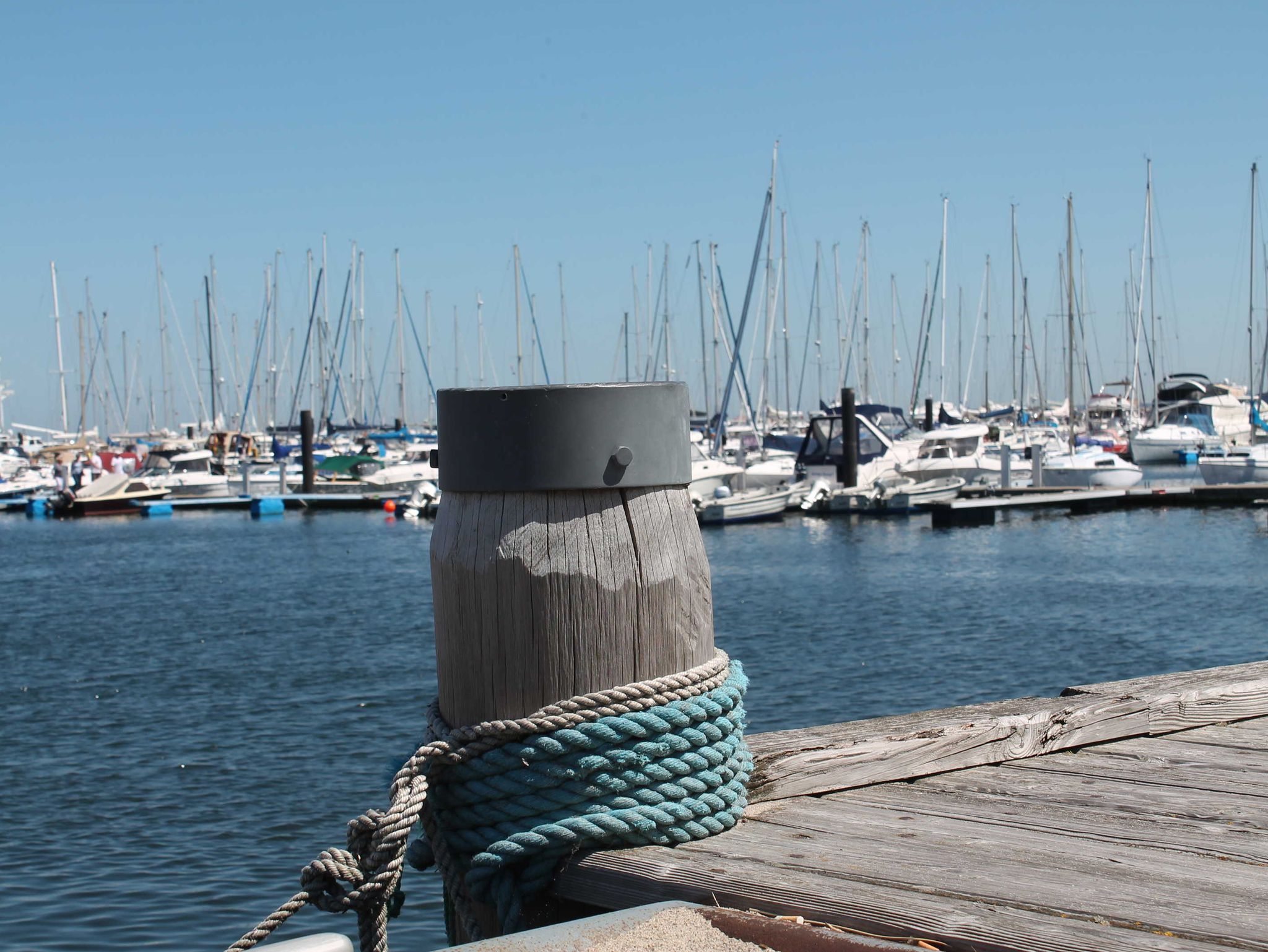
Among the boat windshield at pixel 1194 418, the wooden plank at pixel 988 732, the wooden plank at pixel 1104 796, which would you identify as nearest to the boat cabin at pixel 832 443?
the boat windshield at pixel 1194 418

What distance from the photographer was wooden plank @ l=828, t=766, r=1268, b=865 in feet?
8.98

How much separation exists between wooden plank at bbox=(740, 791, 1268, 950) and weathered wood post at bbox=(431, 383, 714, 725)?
19.2 inches

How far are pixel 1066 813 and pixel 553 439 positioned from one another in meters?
1.49

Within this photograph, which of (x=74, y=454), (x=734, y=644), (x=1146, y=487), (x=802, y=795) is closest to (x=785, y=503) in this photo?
→ (x=1146, y=487)

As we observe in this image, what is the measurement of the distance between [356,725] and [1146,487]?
103 ft

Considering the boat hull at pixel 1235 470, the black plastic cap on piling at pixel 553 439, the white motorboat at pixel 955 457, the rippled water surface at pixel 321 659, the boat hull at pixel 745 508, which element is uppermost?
the black plastic cap on piling at pixel 553 439

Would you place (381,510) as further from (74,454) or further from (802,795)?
(802,795)

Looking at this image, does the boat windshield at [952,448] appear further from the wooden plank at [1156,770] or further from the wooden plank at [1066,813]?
the wooden plank at [1066,813]

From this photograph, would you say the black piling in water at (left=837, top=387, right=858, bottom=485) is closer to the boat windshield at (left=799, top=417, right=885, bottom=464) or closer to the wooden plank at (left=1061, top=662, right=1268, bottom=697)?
the boat windshield at (left=799, top=417, right=885, bottom=464)

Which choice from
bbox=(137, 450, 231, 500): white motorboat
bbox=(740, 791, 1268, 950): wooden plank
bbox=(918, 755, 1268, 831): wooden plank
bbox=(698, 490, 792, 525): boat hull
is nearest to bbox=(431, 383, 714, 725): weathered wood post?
bbox=(740, 791, 1268, 950): wooden plank

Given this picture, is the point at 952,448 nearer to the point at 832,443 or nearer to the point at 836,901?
the point at 832,443

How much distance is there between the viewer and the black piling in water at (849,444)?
38812 millimetres

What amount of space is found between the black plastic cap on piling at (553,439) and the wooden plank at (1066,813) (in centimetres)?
105

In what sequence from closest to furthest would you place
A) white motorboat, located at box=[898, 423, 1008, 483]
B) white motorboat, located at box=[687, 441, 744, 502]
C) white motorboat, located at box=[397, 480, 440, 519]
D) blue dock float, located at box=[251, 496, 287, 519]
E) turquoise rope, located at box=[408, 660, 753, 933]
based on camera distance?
turquoise rope, located at box=[408, 660, 753, 933] < white motorboat, located at box=[687, 441, 744, 502] < white motorboat, located at box=[898, 423, 1008, 483] < white motorboat, located at box=[397, 480, 440, 519] < blue dock float, located at box=[251, 496, 287, 519]
